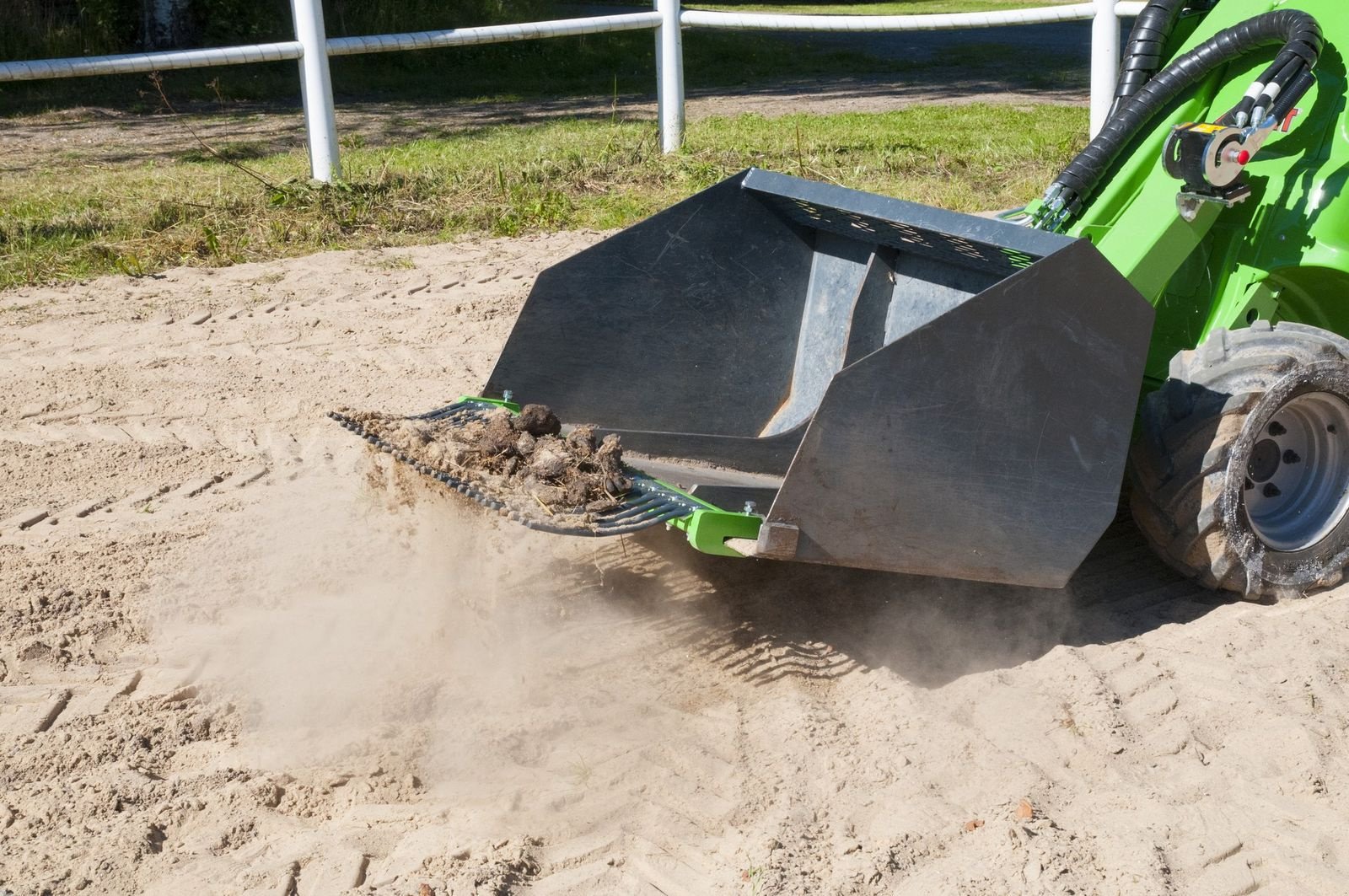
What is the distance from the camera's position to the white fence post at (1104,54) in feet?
27.1

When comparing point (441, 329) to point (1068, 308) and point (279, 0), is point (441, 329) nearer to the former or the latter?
point (1068, 308)

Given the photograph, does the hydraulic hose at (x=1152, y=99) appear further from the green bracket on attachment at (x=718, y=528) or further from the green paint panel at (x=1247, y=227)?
the green bracket on attachment at (x=718, y=528)

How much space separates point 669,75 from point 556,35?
2.86 feet

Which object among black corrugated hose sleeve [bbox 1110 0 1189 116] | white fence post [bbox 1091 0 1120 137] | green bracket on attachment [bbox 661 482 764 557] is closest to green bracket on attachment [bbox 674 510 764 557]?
green bracket on attachment [bbox 661 482 764 557]

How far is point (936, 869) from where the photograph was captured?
2.86 metres

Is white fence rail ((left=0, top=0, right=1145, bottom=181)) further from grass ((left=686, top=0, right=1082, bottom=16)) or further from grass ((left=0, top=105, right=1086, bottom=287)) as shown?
grass ((left=686, top=0, right=1082, bottom=16))

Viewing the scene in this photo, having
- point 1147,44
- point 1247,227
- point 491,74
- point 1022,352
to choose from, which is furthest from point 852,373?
point 491,74

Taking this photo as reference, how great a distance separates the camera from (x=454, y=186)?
26.7ft

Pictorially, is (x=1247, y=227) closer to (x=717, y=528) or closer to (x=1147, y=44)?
(x=1147, y=44)

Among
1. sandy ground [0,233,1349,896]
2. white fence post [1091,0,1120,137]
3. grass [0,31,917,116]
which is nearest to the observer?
sandy ground [0,233,1349,896]

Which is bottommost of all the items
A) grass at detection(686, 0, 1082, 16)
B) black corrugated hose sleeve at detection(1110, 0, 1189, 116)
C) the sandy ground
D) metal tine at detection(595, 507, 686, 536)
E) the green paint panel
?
the sandy ground

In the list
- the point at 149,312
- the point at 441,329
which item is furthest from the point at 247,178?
the point at 441,329

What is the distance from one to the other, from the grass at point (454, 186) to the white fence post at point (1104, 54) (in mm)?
537

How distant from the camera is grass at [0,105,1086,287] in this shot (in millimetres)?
7117
